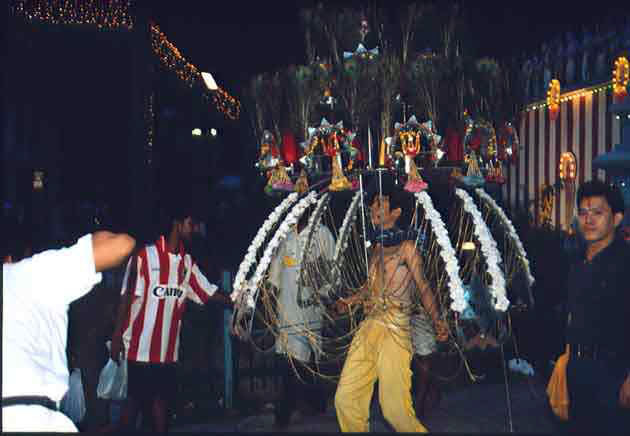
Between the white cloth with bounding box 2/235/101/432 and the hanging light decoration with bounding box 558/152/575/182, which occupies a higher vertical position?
the hanging light decoration with bounding box 558/152/575/182

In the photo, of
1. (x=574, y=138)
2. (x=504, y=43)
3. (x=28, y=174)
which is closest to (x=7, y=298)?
(x=504, y=43)

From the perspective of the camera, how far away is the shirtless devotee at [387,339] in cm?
543

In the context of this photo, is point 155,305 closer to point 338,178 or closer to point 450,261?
point 338,178

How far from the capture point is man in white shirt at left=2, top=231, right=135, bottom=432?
278 centimetres

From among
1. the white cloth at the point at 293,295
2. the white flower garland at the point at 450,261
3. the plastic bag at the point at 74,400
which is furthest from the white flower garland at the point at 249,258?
the plastic bag at the point at 74,400

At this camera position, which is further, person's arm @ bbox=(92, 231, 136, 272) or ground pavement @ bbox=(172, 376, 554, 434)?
ground pavement @ bbox=(172, 376, 554, 434)

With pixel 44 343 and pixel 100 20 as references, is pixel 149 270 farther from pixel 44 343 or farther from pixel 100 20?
pixel 100 20

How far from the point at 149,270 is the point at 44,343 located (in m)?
3.18

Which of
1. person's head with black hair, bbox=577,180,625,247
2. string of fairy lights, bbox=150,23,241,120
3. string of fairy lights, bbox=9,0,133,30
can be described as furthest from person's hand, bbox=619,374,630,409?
string of fairy lights, bbox=9,0,133,30

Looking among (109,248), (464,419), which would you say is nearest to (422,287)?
(464,419)

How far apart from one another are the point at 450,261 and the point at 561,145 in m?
8.33

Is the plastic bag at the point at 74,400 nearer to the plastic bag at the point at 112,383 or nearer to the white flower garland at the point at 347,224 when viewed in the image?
the plastic bag at the point at 112,383

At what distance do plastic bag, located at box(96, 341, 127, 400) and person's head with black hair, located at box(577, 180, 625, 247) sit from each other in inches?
136

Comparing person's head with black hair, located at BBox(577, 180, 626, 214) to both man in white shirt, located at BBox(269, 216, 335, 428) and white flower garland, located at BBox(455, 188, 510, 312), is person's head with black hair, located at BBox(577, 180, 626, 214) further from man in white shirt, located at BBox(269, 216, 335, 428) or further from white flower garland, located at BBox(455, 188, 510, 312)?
man in white shirt, located at BBox(269, 216, 335, 428)
